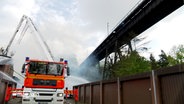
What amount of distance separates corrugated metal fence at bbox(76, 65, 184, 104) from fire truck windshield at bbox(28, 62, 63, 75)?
378cm

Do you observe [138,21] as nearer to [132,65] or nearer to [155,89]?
A: [132,65]

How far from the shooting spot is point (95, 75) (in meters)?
62.4

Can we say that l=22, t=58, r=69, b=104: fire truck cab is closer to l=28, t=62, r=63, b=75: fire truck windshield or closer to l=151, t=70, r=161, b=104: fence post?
l=28, t=62, r=63, b=75: fire truck windshield

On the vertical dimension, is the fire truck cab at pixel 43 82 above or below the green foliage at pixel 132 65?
below

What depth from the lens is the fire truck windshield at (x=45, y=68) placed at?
12.7 meters

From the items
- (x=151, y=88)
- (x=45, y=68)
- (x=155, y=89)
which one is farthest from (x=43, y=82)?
(x=155, y=89)

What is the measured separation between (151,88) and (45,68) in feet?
25.0

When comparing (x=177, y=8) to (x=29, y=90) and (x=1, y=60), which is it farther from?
(x=1, y=60)

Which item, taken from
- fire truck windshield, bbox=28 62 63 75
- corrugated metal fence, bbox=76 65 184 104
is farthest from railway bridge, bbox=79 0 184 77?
fire truck windshield, bbox=28 62 63 75

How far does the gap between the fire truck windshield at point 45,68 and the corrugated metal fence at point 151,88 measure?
12.4 feet

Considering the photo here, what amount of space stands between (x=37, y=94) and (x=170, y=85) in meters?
8.32

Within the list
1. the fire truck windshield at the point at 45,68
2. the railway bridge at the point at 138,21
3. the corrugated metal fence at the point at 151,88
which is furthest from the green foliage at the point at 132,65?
the fire truck windshield at the point at 45,68

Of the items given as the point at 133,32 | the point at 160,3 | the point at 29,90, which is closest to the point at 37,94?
the point at 29,90

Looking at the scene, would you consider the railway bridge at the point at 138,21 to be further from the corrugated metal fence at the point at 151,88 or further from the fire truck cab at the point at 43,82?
the fire truck cab at the point at 43,82
